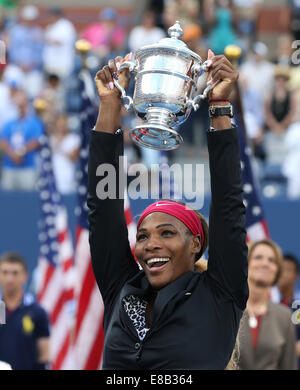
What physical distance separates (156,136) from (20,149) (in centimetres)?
742

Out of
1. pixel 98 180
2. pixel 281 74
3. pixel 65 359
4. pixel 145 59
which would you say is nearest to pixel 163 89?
pixel 145 59

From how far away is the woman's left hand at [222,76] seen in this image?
10.2 feet

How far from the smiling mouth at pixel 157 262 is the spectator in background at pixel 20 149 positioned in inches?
288

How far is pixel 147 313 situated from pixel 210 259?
287mm

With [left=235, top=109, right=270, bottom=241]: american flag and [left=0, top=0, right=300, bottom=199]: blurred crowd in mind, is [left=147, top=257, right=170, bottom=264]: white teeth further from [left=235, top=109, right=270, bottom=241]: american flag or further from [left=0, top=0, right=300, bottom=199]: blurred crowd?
[left=0, top=0, right=300, bottom=199]: blurred crowd

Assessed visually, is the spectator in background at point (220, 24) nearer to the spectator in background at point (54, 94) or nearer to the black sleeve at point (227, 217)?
the spectator in background at point (54, 94)

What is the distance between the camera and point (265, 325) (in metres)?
5.34

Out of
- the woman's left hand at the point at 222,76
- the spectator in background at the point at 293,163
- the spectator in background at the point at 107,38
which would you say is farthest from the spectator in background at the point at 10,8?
the woman's left hand at the point at 222,76

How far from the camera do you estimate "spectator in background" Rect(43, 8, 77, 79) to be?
42.9ft

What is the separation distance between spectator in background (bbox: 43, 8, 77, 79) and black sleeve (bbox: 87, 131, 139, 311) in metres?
9.84

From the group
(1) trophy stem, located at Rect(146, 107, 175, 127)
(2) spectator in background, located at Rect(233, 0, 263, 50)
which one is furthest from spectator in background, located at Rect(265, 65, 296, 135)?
(1) trophy stem, located at Rect(146, 107, 175, 127)

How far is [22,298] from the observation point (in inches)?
259

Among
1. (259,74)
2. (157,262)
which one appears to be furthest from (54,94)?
(157,262)
